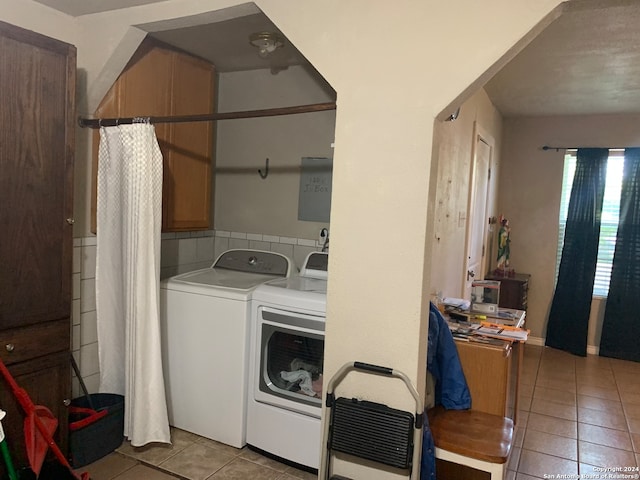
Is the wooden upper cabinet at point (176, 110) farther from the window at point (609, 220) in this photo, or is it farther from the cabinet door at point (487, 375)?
the window at point (609, 220)

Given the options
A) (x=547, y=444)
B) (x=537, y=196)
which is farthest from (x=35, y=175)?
(x=537, y=196)

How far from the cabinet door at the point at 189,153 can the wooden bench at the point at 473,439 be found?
202 centimetres

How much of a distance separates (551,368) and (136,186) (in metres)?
3.95

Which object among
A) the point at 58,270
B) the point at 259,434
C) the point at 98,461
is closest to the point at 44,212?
the point at 58,270

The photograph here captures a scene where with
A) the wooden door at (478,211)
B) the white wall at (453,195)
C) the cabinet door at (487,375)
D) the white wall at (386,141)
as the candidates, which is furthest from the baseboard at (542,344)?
the white wall at (386,141)

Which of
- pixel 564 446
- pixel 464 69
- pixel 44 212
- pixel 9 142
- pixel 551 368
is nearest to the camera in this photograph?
pixel 464 69

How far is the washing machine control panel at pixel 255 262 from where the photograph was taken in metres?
3.10

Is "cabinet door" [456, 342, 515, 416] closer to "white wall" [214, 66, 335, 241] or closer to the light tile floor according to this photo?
the light tile floor

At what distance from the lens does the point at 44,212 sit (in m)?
2.18

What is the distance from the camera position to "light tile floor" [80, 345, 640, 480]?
97.0 inches

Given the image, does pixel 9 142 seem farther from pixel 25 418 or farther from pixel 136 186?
pixel 25 418

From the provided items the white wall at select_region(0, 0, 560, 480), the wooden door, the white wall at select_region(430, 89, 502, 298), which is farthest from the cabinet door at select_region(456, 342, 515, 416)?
the wooden door

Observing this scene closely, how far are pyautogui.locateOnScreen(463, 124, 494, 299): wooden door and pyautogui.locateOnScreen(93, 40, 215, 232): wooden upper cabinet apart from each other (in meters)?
2.02

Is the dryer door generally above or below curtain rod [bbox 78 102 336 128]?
below
